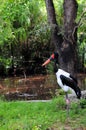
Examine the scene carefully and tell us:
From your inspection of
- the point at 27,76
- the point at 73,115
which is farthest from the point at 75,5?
the point at 27,76

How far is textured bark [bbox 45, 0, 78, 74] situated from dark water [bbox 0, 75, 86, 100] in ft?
5.95

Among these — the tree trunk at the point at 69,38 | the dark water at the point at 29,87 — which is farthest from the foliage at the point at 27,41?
the tree trunk at the point at 69,38

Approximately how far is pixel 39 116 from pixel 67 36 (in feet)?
10.1

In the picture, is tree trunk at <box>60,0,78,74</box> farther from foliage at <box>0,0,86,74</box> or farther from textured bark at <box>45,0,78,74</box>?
foliage at <box>0,0,86,74</box>

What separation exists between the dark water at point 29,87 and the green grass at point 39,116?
2.98 metres

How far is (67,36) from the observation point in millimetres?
9828

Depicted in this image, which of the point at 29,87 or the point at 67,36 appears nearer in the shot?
the point at 67,36

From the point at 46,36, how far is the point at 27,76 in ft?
7.97

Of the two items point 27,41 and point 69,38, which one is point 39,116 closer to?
point 69,38

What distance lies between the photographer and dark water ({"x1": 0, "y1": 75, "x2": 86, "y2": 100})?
1211cm

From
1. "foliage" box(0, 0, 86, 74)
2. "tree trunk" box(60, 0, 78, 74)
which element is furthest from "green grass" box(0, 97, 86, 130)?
"foliage" box(0, 0, 86, 74)

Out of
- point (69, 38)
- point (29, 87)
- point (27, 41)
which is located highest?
point (69, 38)

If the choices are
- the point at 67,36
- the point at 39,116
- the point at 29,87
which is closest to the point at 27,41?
the point at 29,87

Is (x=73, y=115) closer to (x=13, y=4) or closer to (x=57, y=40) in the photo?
(x=57, y=40)
